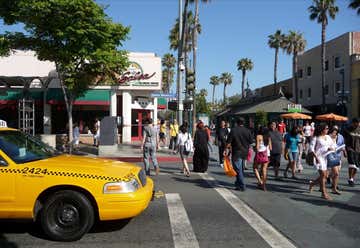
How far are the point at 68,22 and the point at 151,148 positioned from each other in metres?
7.76

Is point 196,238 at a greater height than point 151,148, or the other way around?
point 151,148

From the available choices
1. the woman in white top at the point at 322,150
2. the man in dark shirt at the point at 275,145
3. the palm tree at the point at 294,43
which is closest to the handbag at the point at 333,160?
the woman in white top at the point at 322,150

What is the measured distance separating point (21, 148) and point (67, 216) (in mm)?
1308

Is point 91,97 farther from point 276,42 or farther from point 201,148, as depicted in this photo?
point 276,42

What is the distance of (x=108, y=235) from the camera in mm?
6238

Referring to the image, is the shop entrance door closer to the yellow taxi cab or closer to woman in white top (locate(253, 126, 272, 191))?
woman in white top (locate(253, 126, 272, 191))

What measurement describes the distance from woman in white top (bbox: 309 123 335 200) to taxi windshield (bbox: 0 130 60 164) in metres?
5.30

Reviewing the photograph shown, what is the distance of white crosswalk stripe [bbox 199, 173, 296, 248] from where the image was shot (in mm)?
5934

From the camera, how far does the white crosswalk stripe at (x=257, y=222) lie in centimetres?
593

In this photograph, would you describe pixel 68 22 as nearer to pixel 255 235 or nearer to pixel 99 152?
pixel 99 152

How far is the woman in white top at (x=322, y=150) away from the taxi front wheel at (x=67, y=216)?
520 centimetres

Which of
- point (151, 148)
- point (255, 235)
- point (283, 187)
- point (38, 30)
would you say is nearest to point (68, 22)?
point (38, 30)

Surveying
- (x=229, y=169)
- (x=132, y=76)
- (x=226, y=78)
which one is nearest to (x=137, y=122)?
(x=132, y=76)

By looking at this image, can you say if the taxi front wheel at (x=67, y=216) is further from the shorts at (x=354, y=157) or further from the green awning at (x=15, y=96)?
the green awning at (x=15, y=96)
